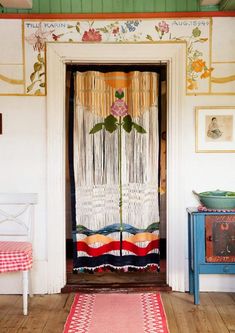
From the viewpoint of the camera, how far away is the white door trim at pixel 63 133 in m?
4.28

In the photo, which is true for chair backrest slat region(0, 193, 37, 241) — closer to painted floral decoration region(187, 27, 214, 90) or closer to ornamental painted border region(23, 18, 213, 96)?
ornamental painted border region(23, 18, 213, 96)

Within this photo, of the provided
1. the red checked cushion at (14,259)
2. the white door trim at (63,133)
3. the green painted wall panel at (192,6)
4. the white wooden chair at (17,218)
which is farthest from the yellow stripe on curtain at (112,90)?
the red checked cushion at (14,259)

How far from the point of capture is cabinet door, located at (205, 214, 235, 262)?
12.9 feet

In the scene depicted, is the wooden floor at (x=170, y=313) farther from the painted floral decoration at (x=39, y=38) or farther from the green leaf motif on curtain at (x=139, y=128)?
the painted floral decoration at (x=39, y=38)

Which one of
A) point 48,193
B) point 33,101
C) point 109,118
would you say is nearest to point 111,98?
point 109,118

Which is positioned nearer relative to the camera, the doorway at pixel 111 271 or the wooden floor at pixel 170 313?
the wooden floor at pixel 170 313

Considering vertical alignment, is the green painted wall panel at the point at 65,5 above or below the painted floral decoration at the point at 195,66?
above

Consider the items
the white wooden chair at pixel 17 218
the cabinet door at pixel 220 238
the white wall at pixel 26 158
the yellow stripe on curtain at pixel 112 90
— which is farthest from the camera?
the yellow stripe on curtain at pixel 112 90

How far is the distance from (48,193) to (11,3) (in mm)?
1734

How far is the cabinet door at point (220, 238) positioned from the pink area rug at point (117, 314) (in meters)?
0.64

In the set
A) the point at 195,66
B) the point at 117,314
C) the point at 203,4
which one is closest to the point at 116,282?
the point at 117,314

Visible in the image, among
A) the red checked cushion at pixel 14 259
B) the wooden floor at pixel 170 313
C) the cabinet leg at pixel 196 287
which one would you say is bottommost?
the wooden floor at pixel 170 313

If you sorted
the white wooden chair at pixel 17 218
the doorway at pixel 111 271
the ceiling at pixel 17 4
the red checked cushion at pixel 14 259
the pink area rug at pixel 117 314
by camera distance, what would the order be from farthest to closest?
the doorway at pixel 111 271
the white wooden chair at pixel 17 218
the ceiling at pixel 17 4
the red checked cushion at pixel 14 259
the pink area rug at pixel 117 314

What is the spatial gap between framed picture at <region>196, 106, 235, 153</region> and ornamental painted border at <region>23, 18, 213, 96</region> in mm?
210
